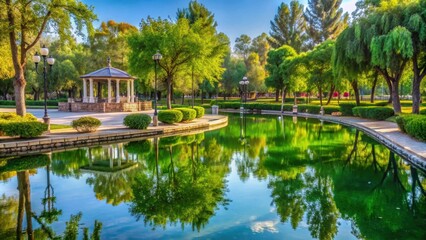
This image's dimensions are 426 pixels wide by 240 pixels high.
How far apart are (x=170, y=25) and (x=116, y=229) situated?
22.2m

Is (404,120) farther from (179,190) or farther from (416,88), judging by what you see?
(179,190)

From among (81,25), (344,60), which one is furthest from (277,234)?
(344,60)

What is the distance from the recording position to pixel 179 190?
27.3 feet

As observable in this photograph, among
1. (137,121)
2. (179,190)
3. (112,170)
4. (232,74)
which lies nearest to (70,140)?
(137,121)

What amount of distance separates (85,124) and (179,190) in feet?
31.6

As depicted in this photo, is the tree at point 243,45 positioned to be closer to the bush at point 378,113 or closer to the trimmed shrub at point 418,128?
the bush at point 378,113

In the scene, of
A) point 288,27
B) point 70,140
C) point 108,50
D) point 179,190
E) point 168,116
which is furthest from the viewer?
Result: point 288,27

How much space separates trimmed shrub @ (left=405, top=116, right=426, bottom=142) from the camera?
43.0 ft

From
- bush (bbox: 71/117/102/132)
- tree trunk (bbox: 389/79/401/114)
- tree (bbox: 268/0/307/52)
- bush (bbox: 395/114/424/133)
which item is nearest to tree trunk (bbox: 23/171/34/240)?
bush (bbox: 71/117/102/132)

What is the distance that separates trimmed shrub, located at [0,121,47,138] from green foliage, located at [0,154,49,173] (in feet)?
7.09

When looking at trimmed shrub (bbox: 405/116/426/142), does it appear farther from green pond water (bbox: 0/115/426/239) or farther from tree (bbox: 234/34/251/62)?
tree (bbox: 234/34/251/62)

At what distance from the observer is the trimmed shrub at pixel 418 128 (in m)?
13.1

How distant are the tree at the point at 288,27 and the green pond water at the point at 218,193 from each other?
146 ft

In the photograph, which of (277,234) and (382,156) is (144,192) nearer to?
(277,234)
